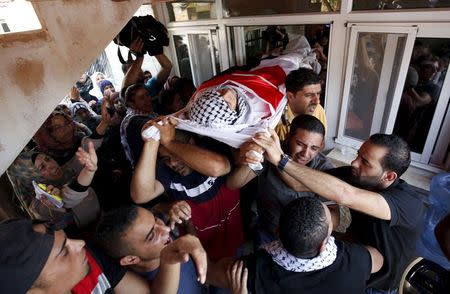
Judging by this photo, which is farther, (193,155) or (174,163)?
(174,163)

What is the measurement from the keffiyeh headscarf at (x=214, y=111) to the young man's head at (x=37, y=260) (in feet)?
2.63

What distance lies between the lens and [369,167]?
1447mm

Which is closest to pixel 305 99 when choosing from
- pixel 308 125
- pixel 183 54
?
pixel 308 125

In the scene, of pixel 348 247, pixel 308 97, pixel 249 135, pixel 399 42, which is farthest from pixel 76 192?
pixel 399 42

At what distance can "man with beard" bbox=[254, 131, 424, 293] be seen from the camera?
1.30m

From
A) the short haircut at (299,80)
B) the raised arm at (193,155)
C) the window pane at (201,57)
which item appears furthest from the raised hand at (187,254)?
the window pane at (201,57)

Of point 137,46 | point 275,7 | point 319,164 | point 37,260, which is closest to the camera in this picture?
point 37,260

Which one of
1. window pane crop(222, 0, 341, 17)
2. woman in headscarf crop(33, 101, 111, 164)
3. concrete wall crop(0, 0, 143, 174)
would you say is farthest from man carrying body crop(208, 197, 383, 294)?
window pane crop(222, 0, 341, 17)

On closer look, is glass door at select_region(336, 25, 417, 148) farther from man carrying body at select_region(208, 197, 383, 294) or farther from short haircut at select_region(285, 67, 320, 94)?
man carrying body at select_region(208, 197, 383, 294)

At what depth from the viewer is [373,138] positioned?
1481 mm

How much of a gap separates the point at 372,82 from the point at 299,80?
3.65ft

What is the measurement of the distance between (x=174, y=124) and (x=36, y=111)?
642mm

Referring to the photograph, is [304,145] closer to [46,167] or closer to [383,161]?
[383,161]

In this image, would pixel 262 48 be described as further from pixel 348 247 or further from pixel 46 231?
pixel 46 231
